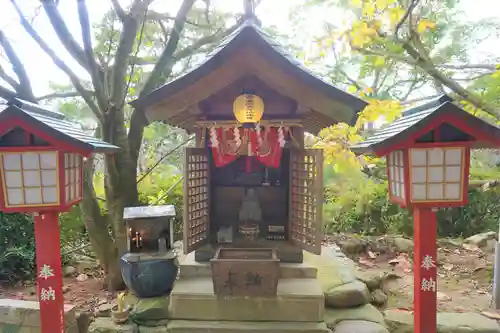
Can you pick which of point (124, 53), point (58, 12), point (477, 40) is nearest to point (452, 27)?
point (477, 40)

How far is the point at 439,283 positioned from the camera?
7414 mm

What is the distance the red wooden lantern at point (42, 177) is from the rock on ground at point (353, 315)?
346 centimetres

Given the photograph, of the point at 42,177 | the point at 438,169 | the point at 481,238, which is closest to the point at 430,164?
the point at 438,169

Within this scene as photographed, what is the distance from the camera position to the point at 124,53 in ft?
20.0

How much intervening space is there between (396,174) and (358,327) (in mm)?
2356

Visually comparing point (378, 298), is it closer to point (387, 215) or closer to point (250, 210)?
point (250, 210)

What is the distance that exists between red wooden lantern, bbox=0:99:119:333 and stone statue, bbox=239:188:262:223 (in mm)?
3349

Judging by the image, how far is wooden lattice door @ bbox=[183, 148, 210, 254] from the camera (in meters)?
5.93

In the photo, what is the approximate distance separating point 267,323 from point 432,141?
3.24 metres

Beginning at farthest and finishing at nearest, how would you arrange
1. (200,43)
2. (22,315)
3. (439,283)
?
(439,283) < (200,43) < (22,315)

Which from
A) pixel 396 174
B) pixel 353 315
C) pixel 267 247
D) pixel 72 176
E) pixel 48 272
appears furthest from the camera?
pixel 267 247

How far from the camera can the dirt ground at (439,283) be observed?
21.1ft

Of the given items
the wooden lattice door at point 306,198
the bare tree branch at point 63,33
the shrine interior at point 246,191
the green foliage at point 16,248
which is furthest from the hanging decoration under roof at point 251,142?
the green foliage at point 16,248

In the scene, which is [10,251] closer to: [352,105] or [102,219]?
[102,219]
